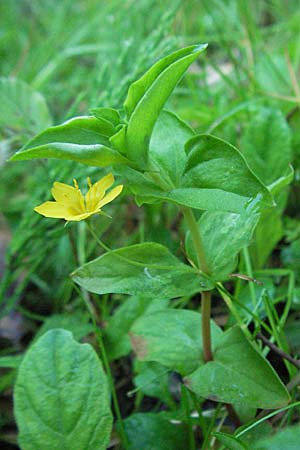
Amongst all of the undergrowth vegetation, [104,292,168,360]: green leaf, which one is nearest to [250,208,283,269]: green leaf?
the undergrowth vegetation

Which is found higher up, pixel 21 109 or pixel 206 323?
pixel 21 109

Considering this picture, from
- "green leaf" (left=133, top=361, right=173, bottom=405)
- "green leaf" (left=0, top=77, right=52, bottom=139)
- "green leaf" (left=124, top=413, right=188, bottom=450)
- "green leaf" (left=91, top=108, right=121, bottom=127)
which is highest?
"green leaf" (left=0, top=77, right=52, bottom=139)

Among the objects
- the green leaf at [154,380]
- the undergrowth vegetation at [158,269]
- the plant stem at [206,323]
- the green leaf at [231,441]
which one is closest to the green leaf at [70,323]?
the undergrowth vegetation at [158,269]

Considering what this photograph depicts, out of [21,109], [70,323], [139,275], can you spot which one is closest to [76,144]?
[139,275]

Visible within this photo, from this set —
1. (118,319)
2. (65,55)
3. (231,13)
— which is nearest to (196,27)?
(231,13)

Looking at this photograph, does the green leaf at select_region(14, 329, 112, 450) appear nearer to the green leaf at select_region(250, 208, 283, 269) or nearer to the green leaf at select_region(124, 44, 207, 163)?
the green leaf at select_region(124, 44, 207, 163)

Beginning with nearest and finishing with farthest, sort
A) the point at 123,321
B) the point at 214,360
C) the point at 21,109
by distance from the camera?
the point at 214,360
the point at 123,321
the point at 21,109

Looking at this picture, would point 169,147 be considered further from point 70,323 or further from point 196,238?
point 70,323

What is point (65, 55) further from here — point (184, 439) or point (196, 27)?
point (184, 439)
